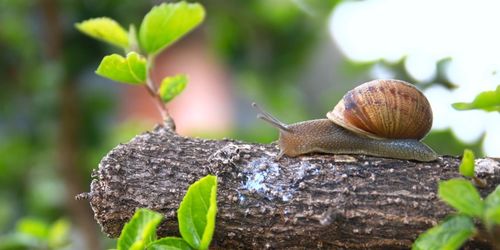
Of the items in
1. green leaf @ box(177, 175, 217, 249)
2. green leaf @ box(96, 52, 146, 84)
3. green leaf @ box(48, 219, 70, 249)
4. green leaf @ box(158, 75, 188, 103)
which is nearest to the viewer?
green leaf @ box(177, 175, 217, 249)

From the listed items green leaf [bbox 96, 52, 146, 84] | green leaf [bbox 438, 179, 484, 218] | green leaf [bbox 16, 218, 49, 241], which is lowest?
green leaf [bbox 438, 179, 484, 218]

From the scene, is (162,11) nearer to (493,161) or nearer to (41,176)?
(493,161)

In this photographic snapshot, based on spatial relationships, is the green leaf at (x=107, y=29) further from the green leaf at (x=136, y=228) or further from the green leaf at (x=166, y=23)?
the green leaf at (x=136, y=228)

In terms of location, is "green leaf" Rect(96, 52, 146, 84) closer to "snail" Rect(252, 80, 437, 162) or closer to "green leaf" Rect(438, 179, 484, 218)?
"snail" Rect(252, 80, 437, 162)

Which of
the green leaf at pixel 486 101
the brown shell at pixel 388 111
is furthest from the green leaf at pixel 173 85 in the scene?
the green leaf at pixel 486 101

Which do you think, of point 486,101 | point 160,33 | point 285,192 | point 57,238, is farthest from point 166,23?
point 57,238

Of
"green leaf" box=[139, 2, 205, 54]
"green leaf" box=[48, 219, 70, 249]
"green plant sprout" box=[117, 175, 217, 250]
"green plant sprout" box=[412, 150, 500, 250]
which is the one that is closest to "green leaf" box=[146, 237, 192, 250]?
"green plant sprout" box=[117, 175, 217, 250]
